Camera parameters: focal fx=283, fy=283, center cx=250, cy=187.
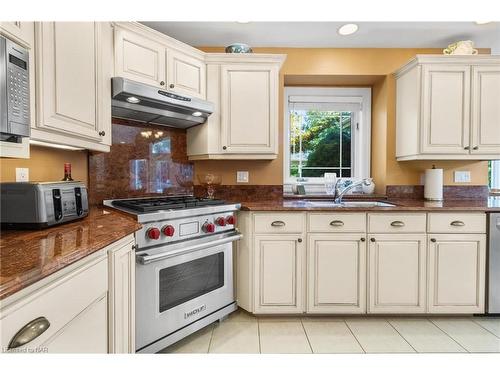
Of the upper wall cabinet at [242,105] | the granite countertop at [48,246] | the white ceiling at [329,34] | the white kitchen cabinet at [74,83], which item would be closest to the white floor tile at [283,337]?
the granite countertop at [48,246]

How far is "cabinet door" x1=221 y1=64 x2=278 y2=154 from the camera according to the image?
2.35 m

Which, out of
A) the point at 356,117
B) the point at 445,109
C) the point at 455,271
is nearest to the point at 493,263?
the point at 455,271

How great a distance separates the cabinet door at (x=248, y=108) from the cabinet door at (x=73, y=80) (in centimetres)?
93

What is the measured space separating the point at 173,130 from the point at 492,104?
2729mm

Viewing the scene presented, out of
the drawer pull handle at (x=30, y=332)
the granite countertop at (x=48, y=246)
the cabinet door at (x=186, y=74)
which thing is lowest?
the drawer pull handle at (x=30, y=332)

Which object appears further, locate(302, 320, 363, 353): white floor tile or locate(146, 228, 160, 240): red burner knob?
locate(302, 320, 363, 353): white floor tile

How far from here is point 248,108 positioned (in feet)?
7.77

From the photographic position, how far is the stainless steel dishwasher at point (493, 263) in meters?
2.08

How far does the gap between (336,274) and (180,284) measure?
1.14 m

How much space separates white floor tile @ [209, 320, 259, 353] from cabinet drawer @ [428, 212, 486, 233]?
5.00ft

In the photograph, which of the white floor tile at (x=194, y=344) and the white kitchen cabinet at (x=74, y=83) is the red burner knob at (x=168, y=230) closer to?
the white kitchen cabinet at (x=74, y=83)

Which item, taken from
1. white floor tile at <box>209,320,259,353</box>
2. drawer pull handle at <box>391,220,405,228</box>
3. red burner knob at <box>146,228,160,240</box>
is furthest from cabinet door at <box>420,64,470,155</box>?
red burner knob at <box>146,228,160,240</box>

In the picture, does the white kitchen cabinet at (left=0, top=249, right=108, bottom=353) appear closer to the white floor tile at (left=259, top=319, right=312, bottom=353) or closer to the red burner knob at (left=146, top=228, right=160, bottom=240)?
the red burner knob at (left=146, top=228, right=160, bottom=240)

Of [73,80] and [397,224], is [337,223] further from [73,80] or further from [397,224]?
[73,80]
